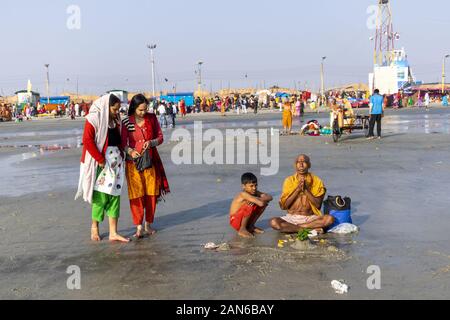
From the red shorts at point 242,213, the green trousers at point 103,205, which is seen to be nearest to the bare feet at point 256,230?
the red shorts at point 242,213

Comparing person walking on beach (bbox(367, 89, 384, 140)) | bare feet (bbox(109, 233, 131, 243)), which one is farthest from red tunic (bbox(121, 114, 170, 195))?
person walking on beach (bbox(367, 89, 384, 140))

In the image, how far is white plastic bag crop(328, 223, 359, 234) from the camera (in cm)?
647

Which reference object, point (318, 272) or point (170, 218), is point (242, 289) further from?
point (170, 218)

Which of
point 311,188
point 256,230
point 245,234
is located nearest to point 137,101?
point 245,234

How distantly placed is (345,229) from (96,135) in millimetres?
3181

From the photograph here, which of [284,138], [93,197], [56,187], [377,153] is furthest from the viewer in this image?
[284,138]

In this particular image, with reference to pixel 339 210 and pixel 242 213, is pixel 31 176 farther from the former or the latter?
pixel 339 210

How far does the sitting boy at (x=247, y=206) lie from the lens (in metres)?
6.39

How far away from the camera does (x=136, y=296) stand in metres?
4.55

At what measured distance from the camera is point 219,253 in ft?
19.0
